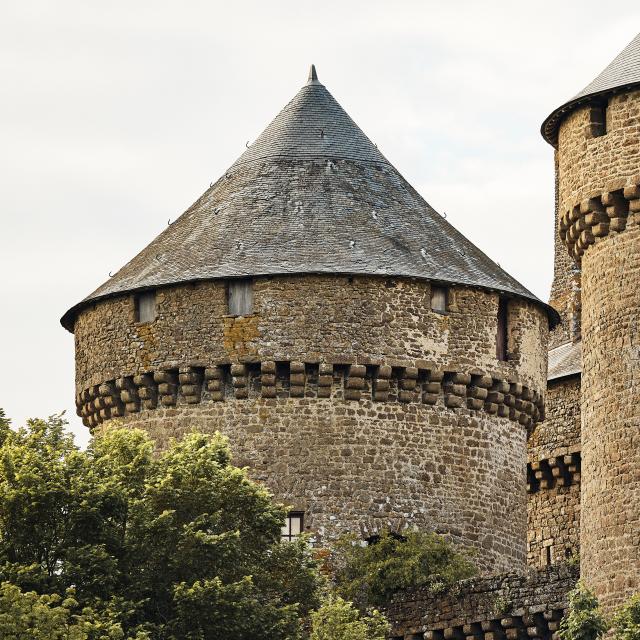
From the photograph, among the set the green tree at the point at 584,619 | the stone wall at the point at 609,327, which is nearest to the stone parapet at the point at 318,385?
the stone wall at the point at 609,327

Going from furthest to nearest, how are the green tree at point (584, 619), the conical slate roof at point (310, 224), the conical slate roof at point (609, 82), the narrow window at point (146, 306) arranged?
1. the narrow window at point (146, 306)
2. the conical slate roof at point (310, 224)
3. the conical slate roof at point (609, 82)
4. the green tree at point (584, 619)

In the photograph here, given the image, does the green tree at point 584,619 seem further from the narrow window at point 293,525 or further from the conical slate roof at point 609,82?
the narrow window at point 293,525

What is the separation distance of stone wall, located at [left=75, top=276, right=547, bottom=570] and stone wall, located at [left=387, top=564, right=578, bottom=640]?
2.11m

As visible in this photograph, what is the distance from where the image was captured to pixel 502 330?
2181 inches

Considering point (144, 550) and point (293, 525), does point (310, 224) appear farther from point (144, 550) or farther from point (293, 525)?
point (144, 550)

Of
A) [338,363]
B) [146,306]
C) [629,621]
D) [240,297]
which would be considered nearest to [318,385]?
[338,363]

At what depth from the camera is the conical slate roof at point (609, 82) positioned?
4822 centimetres

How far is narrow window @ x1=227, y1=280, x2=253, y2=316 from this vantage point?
177 feet

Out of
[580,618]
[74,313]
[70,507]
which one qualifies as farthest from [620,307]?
[74,313]

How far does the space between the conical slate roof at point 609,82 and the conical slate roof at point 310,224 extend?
535 centimetres

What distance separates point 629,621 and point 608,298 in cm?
603

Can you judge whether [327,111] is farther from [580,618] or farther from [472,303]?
[580,618]

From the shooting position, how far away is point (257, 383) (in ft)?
177

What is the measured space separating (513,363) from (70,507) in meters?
12.2
